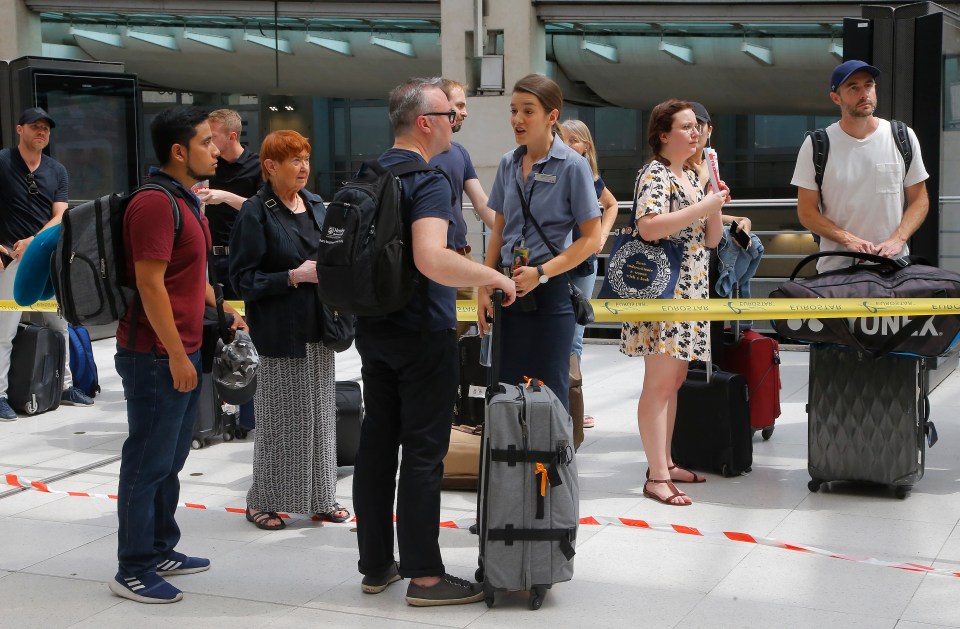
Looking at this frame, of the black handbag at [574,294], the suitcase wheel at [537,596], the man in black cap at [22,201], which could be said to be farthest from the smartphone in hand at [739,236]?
the man in black cap at [22,201]

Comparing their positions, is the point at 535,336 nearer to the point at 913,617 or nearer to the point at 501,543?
the point at 501,543

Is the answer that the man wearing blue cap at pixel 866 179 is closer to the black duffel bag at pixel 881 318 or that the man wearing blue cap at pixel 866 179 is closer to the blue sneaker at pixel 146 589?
the black duffel bag at pixel 881 318

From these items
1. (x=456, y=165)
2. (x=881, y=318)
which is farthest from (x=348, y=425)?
(x=881, y=318)

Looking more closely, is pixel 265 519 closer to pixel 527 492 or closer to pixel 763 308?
pixel 527 492

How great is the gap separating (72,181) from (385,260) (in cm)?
804

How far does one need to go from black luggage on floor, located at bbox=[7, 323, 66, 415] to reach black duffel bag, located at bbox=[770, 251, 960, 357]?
4.81m

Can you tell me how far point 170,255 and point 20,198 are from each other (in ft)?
14.2

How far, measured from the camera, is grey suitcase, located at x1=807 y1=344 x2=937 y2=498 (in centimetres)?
507

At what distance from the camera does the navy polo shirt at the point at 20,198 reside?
7.52 metres

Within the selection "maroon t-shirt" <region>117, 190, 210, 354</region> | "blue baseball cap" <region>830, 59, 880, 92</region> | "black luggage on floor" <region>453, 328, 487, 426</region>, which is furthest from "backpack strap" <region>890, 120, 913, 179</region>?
"maroon t-shirt" <region>117, 190, 210, 354</region>

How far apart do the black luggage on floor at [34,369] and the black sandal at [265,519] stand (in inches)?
124

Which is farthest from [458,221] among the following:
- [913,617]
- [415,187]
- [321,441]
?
[913,617]

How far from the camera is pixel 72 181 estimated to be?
35.4 feet

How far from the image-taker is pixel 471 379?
549 cm
